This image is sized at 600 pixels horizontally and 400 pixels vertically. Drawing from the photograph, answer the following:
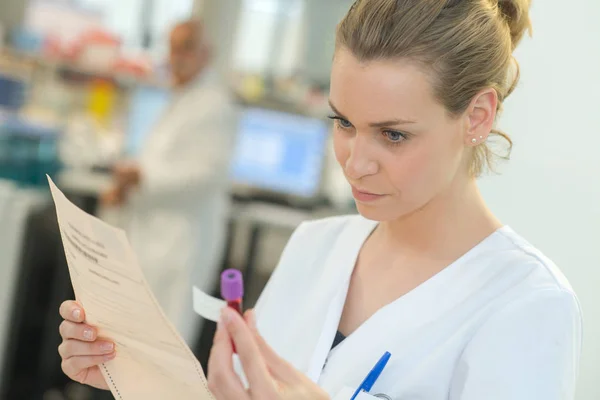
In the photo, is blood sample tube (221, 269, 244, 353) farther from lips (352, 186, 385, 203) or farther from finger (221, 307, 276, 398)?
lips (352, 186, 385, 203)

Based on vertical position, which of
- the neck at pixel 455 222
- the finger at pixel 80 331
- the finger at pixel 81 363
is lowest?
the finger at pixel 81 363

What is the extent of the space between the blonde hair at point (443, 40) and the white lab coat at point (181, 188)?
1.66m

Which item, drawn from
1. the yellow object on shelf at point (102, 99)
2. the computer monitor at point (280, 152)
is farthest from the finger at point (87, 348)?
the yellow object on shelf at point (102, 99)

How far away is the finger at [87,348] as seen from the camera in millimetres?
943

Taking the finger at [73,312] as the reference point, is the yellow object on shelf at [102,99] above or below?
below

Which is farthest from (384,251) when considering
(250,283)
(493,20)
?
(250,283)

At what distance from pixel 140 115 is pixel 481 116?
3233mm

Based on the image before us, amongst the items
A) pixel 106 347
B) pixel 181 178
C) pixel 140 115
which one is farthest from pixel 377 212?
pixel 140 115

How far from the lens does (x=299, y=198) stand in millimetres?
3781

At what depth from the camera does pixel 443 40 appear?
90 centimetres

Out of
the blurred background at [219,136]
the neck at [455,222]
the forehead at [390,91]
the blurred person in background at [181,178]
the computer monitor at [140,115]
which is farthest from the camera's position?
the computer monitor at [140,115]

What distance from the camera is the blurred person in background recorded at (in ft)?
8.38

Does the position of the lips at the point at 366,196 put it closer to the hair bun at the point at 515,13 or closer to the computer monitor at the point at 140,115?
the hair bun at the point at 515,13

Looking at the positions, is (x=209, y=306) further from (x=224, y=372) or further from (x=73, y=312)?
(x=73, y=312)
